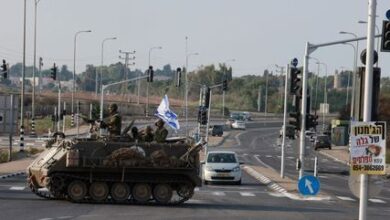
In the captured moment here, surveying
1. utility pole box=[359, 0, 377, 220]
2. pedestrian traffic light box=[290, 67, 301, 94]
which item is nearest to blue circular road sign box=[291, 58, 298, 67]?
pedestrian traffic light box=[290, 67, 301, 94]

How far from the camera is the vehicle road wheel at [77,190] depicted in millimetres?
26906

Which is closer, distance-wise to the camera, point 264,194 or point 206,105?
point 264,194

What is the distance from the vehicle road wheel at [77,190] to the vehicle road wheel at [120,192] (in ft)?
2.96

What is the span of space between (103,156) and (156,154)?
167 centimetres

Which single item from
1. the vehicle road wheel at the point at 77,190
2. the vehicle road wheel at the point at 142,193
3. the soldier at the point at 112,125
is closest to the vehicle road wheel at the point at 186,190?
the vehicle road wheel at the point at 142,193

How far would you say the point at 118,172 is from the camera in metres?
27.3

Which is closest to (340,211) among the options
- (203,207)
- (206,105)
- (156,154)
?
(203,207)

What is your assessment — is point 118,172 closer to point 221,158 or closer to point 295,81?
point 295,81

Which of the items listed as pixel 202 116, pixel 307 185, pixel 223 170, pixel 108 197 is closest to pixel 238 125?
pixel 202 116

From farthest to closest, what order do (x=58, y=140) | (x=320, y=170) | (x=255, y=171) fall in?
(x=320, y=170) < (x=255, y=171) < (x=58, y=140)

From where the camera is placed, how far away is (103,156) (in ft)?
90.1

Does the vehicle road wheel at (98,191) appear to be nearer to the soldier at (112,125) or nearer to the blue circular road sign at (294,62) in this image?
A: the soldier at (112,125)

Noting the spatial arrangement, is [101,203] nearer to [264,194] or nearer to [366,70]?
[264,194]

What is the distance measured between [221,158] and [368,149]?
86.5ft
